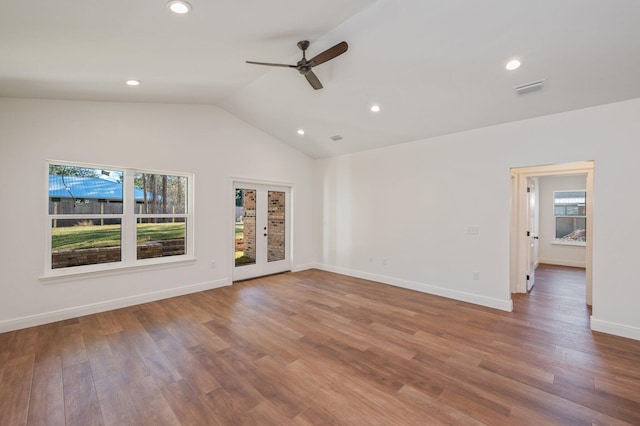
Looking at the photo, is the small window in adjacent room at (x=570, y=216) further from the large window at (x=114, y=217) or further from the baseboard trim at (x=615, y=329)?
the large window at (x=114, y=217)

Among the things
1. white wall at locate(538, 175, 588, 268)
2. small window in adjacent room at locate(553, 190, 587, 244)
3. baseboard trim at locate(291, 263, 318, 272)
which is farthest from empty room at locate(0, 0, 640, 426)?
small window in adjacent room at locate(553, 190, 587, 244)

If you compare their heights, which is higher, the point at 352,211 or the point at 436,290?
the point at 352,211

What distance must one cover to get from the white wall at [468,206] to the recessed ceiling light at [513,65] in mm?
1231

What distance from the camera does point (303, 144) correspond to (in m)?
6.12

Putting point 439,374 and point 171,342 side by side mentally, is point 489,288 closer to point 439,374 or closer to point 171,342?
point 439,374

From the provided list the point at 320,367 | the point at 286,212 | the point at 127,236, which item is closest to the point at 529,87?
the point at 320,367

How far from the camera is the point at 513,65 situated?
2.90 meters

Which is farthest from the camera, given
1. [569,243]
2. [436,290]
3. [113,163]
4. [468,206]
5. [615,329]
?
[569,243]

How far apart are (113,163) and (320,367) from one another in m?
4.01

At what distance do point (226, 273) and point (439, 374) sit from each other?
404 centimetres

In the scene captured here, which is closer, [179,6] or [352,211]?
[179,6]

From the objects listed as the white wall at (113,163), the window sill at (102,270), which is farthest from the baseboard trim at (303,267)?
the window sill at (102,270)

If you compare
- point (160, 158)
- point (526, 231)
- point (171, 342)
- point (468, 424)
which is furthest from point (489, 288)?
point (160, 158)

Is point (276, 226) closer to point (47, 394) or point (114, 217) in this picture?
point (114, 217)
